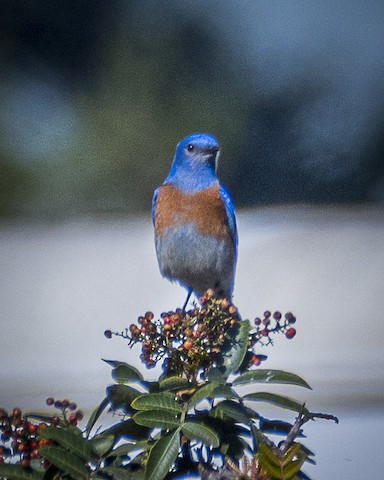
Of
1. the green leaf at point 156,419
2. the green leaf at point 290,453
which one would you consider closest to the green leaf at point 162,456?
the green leaf at point 156,419

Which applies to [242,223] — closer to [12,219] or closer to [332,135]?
[332,135]

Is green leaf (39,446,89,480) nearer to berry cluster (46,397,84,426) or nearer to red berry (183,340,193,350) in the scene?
berry cluster (46,397,84,426)

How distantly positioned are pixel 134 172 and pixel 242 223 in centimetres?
60

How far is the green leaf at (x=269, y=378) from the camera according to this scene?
92 cm

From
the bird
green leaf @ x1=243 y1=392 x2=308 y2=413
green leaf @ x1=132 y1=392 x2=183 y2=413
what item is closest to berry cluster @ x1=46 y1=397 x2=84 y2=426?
green leaf @ x1=132 y1=392 x2=183 y2=413

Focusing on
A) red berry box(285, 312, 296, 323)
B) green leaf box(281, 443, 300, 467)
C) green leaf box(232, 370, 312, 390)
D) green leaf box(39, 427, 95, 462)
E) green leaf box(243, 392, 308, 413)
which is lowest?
green leaf box(39, 427, 95, 462)

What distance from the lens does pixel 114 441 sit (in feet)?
3.06

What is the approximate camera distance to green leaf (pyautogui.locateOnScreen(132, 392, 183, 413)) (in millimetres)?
→ 885

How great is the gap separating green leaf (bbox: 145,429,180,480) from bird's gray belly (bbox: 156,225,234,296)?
977 mm

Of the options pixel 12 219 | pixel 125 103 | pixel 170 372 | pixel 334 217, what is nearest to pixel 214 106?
pixel 125 103

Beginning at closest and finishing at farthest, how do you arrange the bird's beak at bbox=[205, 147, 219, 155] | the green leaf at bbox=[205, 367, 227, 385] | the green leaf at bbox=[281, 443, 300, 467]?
1. the green leaf at bbox=[281, 443, 300, 467]
2. the green leaf at bbox=[205, 367, 227, 385]
3. the bird's beak at bbox=[205, 147, 219, 155]

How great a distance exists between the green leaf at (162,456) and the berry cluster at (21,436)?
134 millimetres

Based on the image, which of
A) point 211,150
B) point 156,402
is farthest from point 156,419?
point 211,150

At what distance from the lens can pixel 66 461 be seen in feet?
2.81
